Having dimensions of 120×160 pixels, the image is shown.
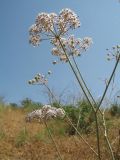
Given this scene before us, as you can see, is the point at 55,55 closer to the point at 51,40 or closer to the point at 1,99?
the point at 51,40

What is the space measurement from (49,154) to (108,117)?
18.6ft

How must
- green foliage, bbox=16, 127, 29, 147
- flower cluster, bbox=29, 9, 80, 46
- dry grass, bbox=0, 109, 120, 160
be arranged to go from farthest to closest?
green foliage, bbox=16, 127, 29, 147 → dry grass, bbox=0, 109, 120, 160 → flower cluster, bbox=29, 9, 80, 46

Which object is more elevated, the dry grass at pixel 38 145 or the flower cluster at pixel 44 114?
the dry grass at pixel 38 145

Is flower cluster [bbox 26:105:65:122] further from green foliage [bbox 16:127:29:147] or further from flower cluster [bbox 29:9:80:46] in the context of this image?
green foliage [bbox 16:127:29:147]

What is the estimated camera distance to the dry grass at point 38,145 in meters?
11.6

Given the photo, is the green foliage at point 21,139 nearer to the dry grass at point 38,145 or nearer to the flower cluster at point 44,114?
the dry grass at point 38,145

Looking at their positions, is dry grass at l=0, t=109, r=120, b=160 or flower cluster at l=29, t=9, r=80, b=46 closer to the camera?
flower cluster at l=29, t=9, r=80, b=46

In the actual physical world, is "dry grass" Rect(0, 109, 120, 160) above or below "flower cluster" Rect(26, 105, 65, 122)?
above

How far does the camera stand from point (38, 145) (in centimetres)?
1296

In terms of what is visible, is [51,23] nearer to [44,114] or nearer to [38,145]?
[44,114]

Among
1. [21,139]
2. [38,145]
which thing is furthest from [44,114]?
[21,139]

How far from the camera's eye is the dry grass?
11.6 meters

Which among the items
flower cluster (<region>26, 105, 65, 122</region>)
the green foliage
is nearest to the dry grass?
the green foliage

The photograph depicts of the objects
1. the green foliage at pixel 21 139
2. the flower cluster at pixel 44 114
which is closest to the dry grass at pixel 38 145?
the green foliage at pixel 21 139
